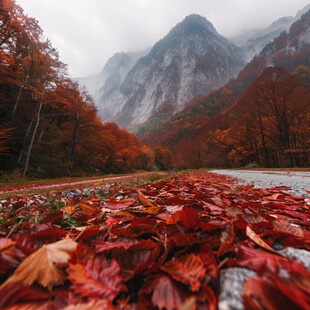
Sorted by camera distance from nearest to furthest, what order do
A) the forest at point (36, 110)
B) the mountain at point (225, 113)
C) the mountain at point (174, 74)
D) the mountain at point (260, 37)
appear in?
the forest at point (36, 110) → the mountain at point (225, 113) → the mountain at point (174, 74) → the mountain at point (260, 37)

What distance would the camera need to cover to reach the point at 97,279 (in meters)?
0.39

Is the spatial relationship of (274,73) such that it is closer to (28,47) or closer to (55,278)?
(55,278)

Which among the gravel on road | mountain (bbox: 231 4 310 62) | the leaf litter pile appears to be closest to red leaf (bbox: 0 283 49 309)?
the leaf litter pile

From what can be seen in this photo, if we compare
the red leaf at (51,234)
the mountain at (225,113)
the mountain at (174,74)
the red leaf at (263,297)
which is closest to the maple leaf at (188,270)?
the red leaf at (263,297)

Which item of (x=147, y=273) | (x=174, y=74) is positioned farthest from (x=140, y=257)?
(x=174, y=74)

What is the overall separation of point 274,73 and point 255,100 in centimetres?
272

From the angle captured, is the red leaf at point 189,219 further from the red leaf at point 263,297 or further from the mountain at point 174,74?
the mountain at point 174,74

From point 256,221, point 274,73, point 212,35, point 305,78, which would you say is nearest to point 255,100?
point 274,73

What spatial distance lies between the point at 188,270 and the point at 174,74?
95286 millimetres

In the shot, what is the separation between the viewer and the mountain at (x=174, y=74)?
77312 millimetres

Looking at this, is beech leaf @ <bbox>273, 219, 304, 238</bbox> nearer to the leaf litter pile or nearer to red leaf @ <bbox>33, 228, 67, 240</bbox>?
the leaf litter pile

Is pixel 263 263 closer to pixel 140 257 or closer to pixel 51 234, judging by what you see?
pixel 140 257

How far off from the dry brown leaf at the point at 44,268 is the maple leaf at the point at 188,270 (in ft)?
0.94

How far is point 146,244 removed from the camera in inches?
19.9
